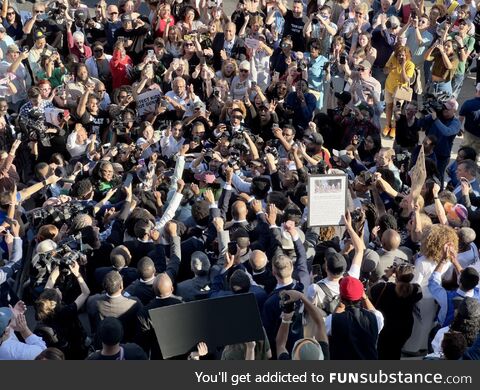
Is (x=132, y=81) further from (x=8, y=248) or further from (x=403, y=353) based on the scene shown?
(x=403, y=353)

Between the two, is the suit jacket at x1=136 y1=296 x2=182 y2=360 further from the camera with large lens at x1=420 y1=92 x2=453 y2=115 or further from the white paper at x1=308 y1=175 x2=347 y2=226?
the camera with large lens at x1=420 y1=92 x2=453 y2=115

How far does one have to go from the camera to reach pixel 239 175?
1138 cm

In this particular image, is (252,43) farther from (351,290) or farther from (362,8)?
(351,290)

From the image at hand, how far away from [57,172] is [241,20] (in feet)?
15.3

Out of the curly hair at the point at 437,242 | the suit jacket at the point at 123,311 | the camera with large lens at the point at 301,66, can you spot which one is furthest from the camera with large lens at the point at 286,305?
the camera with large lens at the point at 301,66

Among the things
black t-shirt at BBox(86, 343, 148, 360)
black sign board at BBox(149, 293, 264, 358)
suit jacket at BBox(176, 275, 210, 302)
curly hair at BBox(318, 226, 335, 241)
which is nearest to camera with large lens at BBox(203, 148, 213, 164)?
curly hair at BBox(318, 226, 335, 241)

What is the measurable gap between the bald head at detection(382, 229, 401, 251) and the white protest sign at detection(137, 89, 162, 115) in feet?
16.7

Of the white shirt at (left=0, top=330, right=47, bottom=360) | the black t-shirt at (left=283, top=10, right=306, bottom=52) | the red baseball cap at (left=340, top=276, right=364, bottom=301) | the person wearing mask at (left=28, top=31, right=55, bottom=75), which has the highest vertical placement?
the black t-shirt at (left=283, top=10, right=306, bottom=52)

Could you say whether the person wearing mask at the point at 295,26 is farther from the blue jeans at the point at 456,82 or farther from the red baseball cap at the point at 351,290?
the red baseball cap at the point at 351,290

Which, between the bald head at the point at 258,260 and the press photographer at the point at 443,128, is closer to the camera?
the bald head at the point at 258,260

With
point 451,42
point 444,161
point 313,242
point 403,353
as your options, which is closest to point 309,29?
point 451,42

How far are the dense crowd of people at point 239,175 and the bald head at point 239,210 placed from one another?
0.09 feet

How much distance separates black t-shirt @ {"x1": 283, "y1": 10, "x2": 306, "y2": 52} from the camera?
15078 mm

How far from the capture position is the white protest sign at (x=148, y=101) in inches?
531
